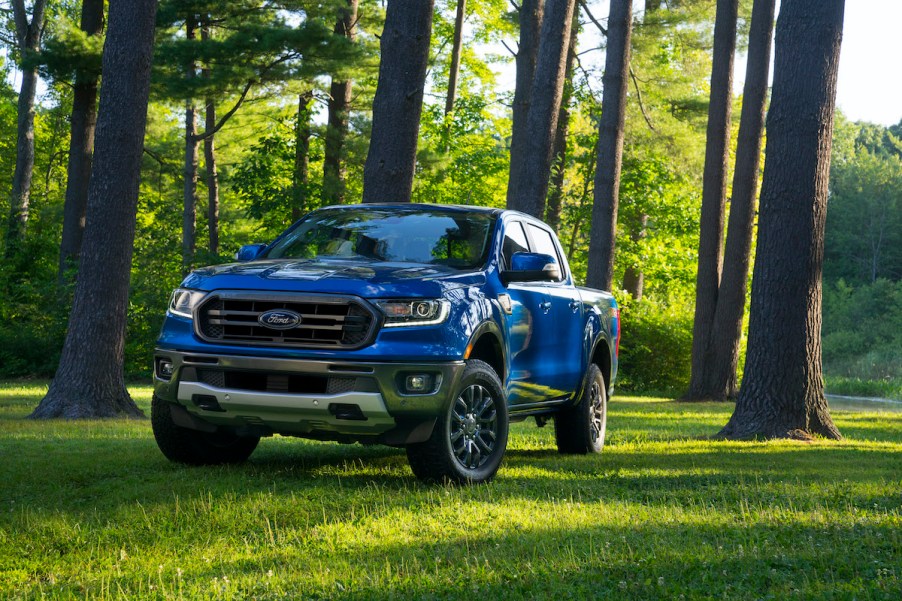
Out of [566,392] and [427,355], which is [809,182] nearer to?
[566,392]

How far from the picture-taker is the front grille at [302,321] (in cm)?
741

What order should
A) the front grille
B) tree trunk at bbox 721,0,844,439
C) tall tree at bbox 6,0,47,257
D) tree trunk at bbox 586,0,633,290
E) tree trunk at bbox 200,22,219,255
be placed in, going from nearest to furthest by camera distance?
the front grille
tree trunk at bbox 721,0,844,439
tree trunk at bbox 586,0,633,290
tree trunk at bbox 200,22,219,255
tall tree at bbox 6,0,47,257

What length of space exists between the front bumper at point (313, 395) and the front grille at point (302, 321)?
17cm

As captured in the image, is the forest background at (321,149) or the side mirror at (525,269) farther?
the forest background at (321,149)

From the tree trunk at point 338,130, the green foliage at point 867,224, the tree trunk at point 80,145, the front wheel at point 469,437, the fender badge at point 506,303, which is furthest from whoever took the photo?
the green foliage at point 867,224

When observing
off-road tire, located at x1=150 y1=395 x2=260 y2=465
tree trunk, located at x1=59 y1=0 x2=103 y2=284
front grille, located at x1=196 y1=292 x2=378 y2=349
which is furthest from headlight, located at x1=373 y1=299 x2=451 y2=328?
tree trunk, located at x1=59 y1=0 x2=103 y2=284

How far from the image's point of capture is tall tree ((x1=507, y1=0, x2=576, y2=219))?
18.2 metres

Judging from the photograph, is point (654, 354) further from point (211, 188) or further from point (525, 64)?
point (211, 188)

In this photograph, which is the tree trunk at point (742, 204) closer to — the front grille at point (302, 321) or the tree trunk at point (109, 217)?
the tree trunk at point (109, 217)

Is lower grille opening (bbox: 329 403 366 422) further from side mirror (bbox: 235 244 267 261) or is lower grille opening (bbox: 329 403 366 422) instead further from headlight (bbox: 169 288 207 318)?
side mirror (bbox: 235 244 267 261)

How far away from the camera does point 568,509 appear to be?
23.1 feet

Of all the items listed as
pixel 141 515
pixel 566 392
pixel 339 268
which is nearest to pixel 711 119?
pixel 566 392

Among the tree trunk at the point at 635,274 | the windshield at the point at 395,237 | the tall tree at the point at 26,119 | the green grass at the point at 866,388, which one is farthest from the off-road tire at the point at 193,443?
the green grass at the point at 866,388

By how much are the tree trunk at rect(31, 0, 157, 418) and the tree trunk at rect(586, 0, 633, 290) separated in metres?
10.8
